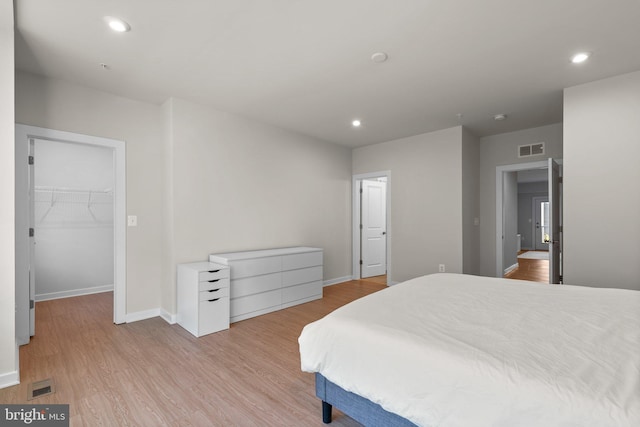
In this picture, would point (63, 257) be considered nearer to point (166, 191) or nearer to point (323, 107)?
point (166, 191)

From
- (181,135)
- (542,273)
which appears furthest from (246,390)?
(542,273)

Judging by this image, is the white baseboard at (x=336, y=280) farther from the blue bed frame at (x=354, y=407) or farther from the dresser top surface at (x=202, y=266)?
the blue bed frame at (x=354, y=407)

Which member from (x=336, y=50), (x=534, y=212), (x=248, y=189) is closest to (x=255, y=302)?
(x=248, y=189)

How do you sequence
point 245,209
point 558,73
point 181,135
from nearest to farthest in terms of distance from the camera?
point 558,73 < point 181,135 < point 245,209

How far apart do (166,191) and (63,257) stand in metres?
2.29

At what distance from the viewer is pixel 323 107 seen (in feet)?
12.4

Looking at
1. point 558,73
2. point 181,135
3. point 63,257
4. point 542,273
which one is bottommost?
point 542,273

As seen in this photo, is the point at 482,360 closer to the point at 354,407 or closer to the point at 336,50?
the point at 354,407

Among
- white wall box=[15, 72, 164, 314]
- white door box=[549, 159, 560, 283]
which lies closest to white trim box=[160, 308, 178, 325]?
white wall box=[15, 72, 164, 314]

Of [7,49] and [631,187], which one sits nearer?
[7,49]

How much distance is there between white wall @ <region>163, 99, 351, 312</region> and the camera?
3.53 metres

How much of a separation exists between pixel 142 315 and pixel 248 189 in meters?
1.97

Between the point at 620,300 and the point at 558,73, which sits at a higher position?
the point at 558,73

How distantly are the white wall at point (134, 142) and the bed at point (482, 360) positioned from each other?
2.70 meters
